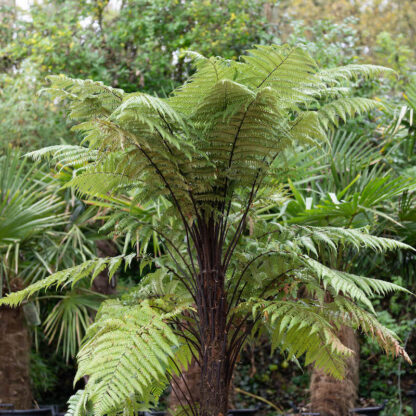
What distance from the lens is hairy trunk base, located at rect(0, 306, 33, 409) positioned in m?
4.61

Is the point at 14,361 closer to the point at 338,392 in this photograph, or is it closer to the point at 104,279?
the point at 104,279

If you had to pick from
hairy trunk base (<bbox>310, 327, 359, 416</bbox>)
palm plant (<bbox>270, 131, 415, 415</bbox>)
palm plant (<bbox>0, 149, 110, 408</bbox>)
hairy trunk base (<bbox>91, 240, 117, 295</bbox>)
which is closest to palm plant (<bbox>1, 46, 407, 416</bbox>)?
palm plant (<bbox>270, 131, 415, 415</bbox>)

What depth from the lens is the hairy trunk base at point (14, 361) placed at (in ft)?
15.1

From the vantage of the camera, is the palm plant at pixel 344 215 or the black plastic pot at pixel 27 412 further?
the black plastic pot at pixel 27 412

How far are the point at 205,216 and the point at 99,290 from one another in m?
3.27

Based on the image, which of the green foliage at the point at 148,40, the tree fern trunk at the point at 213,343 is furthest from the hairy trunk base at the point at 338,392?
the green foliage at the point at 148,40

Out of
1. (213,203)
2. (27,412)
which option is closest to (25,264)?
(27,412)

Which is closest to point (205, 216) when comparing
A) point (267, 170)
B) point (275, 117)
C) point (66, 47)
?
point (267, 170)

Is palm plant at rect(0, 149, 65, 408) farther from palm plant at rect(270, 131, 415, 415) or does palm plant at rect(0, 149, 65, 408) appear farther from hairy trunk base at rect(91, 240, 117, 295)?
palm plant at rect(270, 131, 415, 415)

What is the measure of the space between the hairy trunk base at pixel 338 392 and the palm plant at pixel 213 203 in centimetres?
135

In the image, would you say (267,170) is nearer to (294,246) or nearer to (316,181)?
(294,246)

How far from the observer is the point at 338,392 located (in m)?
3.92

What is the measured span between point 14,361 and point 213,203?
9.98ft

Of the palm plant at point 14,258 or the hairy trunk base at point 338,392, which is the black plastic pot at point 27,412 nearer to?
the palm plant at point 14,258
